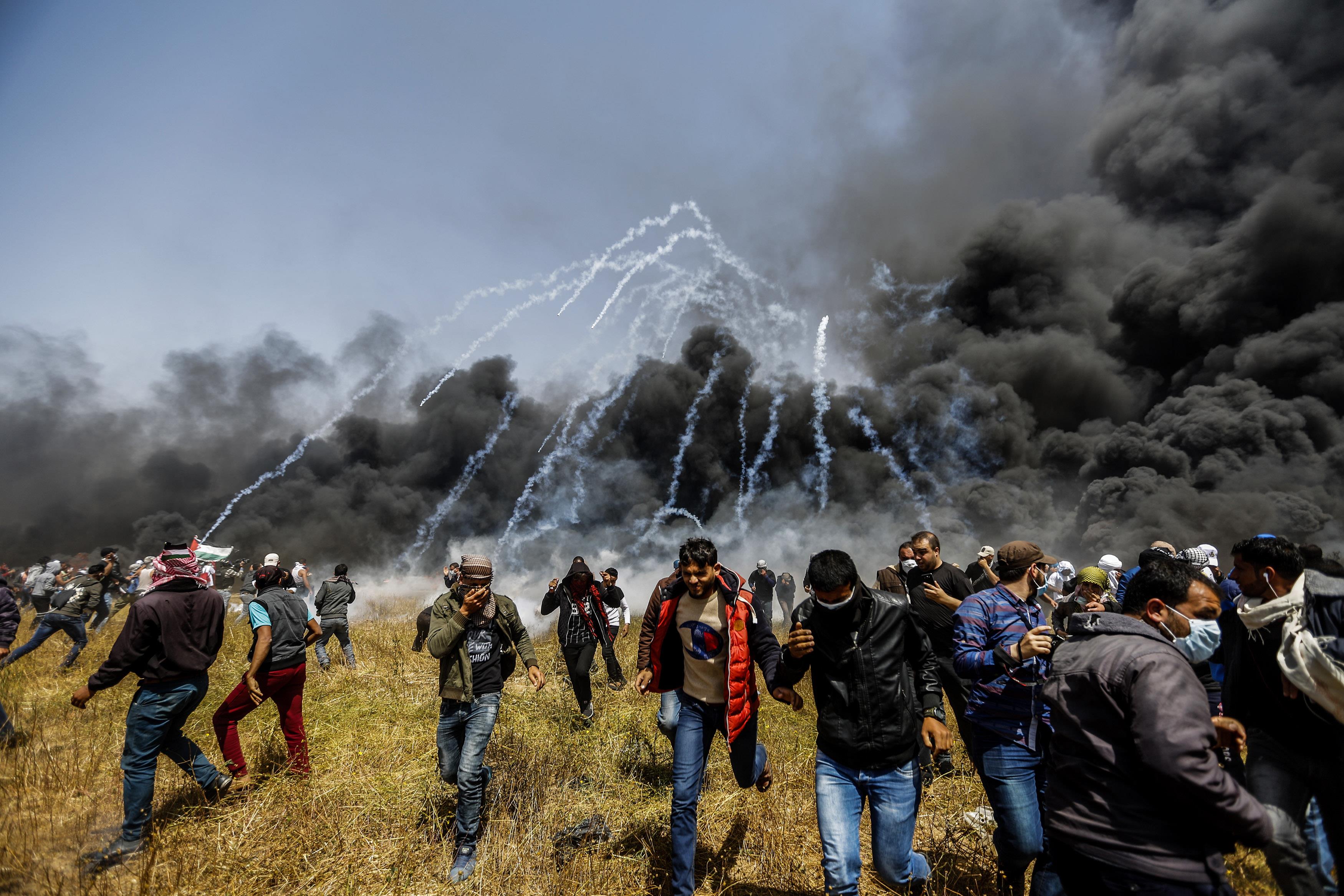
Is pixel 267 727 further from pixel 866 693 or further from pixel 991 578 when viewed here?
pixel 991 578

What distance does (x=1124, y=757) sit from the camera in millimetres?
1968

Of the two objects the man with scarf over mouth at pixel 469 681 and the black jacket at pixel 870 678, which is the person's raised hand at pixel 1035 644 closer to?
the black jacket at pixel 870 678

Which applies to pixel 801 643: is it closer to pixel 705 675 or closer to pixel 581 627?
pixel 705 675

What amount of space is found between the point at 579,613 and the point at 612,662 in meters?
→ 1.70

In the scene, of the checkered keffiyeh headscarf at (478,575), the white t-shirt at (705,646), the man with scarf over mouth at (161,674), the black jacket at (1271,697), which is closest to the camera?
the black jacket at (1271,697)

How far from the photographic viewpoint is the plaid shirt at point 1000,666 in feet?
9.89

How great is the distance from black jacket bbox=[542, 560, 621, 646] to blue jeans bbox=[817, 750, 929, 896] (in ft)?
14.0

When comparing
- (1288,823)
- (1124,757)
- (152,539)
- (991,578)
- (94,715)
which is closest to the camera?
(1124,757)

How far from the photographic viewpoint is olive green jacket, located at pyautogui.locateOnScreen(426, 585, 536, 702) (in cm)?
401

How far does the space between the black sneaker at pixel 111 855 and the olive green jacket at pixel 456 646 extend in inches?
76.7

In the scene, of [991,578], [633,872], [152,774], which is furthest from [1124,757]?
[152,774]

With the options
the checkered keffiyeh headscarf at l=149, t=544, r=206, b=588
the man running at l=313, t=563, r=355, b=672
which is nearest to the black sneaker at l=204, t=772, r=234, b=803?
the checkered keffiyeh headscarf at l=149, t=544, r=206, b=588

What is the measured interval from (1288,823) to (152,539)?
49.7m

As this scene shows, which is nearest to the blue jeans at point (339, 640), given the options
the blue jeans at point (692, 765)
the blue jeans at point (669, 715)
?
the blue jeans at point (669, 715)
